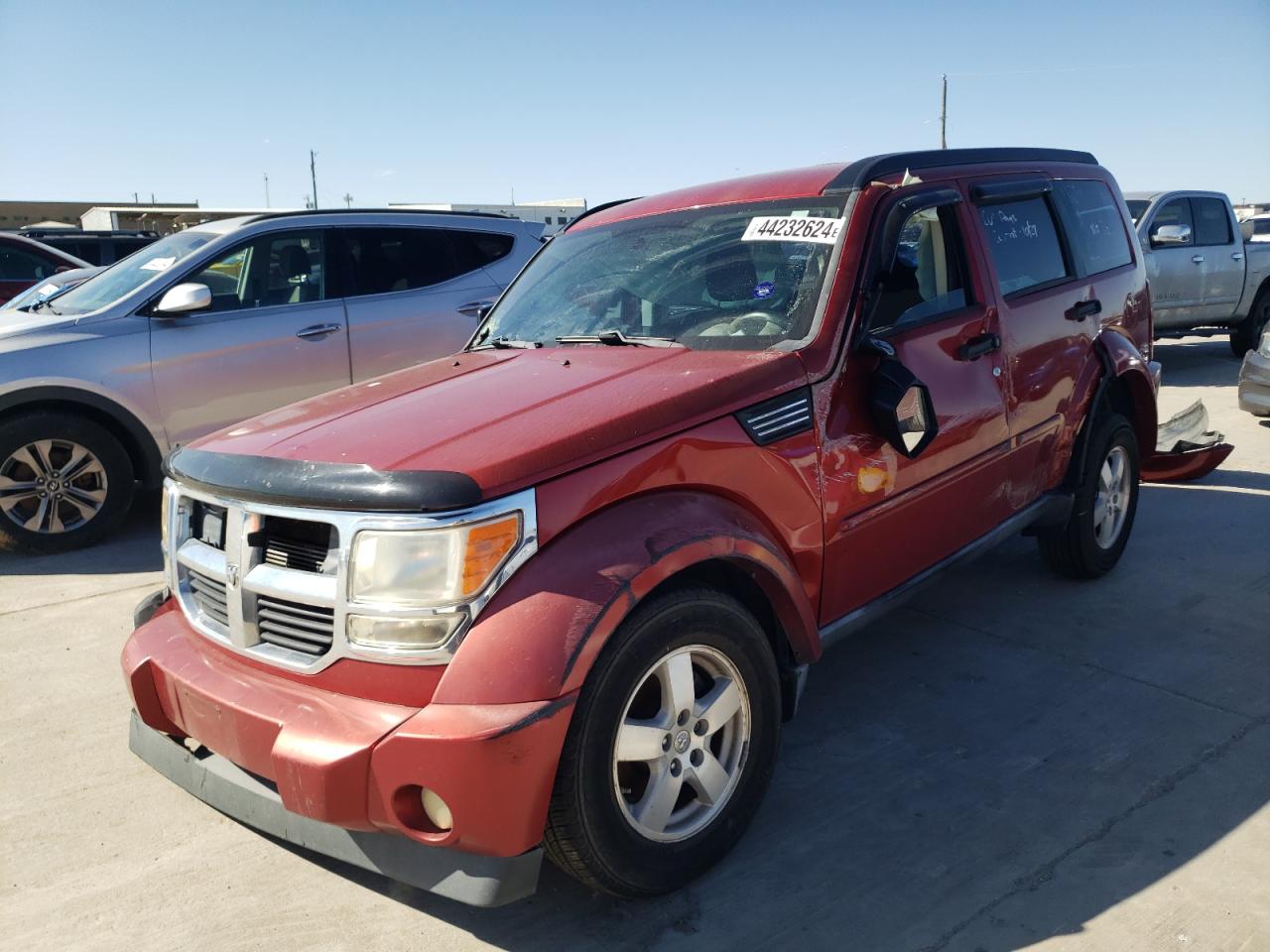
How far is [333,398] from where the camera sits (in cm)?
326

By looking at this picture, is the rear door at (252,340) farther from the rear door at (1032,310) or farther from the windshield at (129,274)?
the rear door at (1032,310)

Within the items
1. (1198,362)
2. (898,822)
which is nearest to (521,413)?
(898,822)

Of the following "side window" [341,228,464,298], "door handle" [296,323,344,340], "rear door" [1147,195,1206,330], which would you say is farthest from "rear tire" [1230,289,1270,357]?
"door handle" [296,323,344,340]

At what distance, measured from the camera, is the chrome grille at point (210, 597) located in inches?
105

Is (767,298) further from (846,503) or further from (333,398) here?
(333,398)

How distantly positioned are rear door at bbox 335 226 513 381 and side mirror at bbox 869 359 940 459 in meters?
4.18

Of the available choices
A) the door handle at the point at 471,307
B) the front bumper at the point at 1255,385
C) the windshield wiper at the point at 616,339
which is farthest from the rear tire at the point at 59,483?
the front bumper at the point at 1255,385

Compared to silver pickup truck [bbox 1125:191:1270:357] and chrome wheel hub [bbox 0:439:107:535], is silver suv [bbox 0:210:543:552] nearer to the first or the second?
chrome wheel hub [bbox 0:439:107:535]

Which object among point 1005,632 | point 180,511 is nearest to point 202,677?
point 180,511

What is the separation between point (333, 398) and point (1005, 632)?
2921mm

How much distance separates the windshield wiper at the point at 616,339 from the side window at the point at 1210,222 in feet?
35.6

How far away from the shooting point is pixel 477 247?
7.25m

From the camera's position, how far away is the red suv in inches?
89.4

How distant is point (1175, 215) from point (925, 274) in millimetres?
9800
